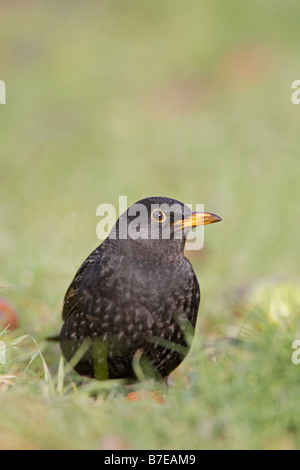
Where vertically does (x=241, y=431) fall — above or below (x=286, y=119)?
below

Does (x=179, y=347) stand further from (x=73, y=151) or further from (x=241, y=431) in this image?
(x=73, y=151)

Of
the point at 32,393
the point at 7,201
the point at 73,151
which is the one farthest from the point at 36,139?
the point at 32,393

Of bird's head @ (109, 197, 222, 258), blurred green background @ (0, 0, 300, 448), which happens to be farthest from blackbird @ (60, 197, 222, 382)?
blurred green background @ (0, 0, 300, 448)

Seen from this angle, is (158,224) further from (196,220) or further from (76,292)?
(76,292)

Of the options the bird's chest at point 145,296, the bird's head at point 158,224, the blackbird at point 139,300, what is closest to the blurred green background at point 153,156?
the blackbird at point 139,300

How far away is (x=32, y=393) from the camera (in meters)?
3.21

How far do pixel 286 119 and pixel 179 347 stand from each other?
20.3ft

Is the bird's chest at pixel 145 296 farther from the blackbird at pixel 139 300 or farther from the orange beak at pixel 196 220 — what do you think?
the orange beak at pixel 196 220

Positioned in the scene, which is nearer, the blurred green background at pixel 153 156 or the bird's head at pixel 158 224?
the blurred green background at pixel 153 156

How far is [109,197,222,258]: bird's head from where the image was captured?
11.8 feet

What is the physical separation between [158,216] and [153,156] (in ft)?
16.3

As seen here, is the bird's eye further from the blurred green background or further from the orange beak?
the blurred green background

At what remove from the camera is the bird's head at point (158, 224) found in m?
3.60

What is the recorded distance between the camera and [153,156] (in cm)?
852
